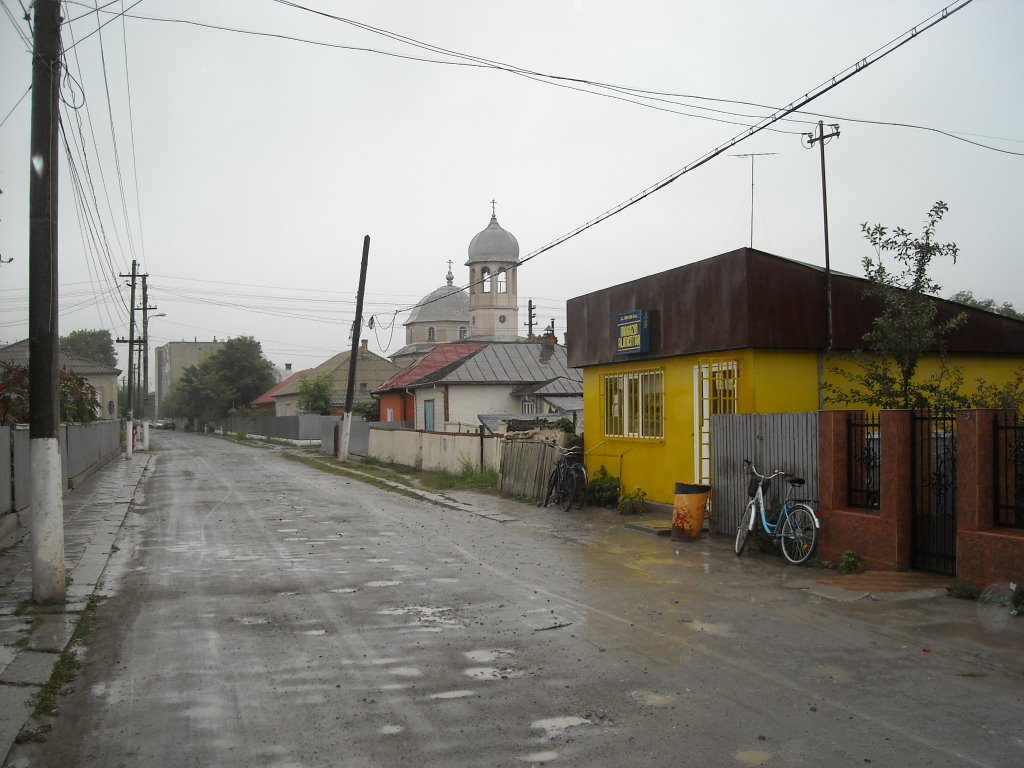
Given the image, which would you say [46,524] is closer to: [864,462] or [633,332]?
[864,462]

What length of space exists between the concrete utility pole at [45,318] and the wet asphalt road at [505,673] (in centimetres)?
83

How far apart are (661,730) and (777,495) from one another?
7695 mm

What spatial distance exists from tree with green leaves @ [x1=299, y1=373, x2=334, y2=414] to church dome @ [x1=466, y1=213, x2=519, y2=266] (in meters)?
15.8

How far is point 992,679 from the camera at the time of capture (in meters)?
6.45

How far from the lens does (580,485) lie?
18.0 metres

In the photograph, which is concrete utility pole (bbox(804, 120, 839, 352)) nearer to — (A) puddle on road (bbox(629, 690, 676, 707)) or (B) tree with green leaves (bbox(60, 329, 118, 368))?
(A) puddle on road (bbox(629, 690, 676, 707))

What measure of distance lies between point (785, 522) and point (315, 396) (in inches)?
2132

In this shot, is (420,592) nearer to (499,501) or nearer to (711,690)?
(711,690)

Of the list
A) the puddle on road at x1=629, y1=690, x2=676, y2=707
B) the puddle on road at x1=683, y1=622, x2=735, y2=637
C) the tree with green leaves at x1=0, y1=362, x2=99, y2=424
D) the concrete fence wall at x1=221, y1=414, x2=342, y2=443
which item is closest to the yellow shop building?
the puddle on road at x1=683, y1=622, x2=735, y2=637

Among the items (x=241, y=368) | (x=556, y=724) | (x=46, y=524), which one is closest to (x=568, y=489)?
(x=46, y=524)

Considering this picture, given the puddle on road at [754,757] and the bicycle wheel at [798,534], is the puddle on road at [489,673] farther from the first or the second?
the bicycle wheel at [798,534]

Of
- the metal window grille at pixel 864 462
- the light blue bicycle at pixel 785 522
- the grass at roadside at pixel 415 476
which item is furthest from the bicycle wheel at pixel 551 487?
the metal window grille at pixel 864 462

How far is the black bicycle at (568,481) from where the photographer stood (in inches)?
709

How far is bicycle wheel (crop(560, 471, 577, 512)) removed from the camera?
17930 millimetres
